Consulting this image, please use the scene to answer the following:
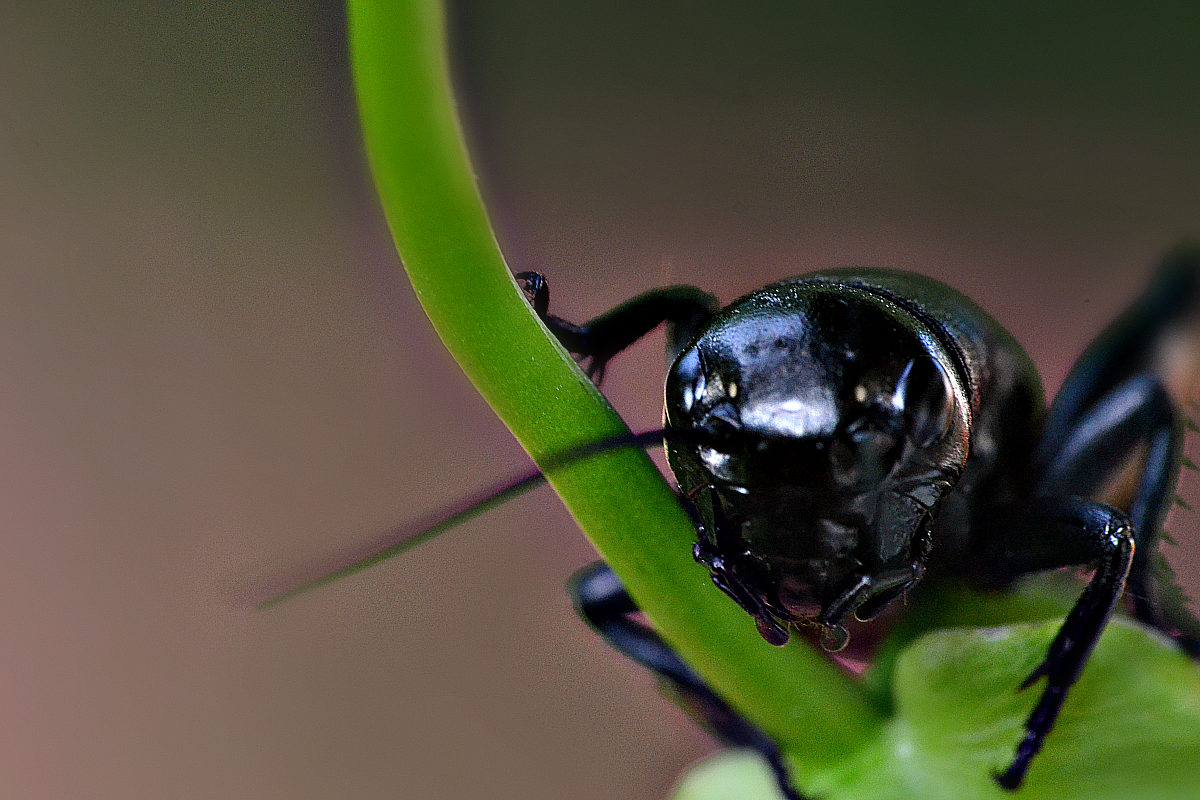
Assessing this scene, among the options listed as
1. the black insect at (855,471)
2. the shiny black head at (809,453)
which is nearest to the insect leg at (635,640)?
the black insect at (855,471)

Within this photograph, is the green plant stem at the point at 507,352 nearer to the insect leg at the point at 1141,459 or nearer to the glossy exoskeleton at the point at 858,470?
the glossy exoskeleton at the point at 858,470

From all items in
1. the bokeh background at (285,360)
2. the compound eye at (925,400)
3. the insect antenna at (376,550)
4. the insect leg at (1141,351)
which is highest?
the compound eye at (925,400)

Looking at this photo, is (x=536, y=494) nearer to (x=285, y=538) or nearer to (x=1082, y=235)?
(x=285, y=538)

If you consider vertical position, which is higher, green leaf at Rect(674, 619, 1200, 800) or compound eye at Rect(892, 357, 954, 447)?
compound eye at Rect(892, 357, 954, 447)

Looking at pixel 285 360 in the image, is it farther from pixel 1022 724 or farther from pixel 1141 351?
pixel 1022 724

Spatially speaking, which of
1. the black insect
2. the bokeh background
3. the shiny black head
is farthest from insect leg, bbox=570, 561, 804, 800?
the bokeh background

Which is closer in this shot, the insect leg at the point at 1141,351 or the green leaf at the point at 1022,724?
the green leaf at the point at 1022,724

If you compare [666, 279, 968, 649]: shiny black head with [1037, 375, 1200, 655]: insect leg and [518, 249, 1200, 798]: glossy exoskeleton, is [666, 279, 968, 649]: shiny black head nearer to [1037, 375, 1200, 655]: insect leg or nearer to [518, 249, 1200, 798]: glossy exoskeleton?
[518, 249, 1200, 798]: glossy exoskeleton

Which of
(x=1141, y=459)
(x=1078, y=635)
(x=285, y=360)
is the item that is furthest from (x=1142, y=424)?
(x=285, y=360)
